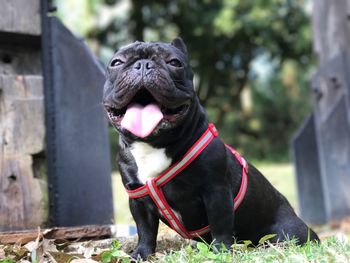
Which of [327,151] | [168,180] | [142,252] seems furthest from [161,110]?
[327,151]

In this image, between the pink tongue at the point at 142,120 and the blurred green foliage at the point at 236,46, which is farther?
the blurred green foliage at the point at 236,46

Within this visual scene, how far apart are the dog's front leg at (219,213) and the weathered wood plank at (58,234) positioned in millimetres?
1048

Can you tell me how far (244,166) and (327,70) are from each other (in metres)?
4.54

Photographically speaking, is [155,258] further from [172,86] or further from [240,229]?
[172,86]

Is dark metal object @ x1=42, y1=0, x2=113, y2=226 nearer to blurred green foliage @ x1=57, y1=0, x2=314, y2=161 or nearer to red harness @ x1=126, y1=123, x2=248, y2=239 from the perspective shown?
red harness @ x1=126, y1=123, x2=248, y2=239

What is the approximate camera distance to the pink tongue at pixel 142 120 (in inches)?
108

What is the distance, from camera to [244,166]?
333cm

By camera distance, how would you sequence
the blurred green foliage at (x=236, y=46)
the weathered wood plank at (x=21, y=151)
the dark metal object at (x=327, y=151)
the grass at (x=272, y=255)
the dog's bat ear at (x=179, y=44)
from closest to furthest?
the grass at (x=272, y=255)
the dog's bat ear at (x=179, y=44)
the weathered wood plank at (x=21, y=151)
the dark metal object at (x=327, y=151)
the blurred green foliage at (x=236, y=46)

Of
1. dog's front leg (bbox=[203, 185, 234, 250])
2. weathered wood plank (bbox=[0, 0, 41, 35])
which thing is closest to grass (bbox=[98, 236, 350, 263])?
dog's front leg (bbox=[203, 185, 234, 250])

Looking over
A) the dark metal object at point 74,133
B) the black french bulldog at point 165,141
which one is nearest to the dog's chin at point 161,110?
the black french bulldog at point 165,141

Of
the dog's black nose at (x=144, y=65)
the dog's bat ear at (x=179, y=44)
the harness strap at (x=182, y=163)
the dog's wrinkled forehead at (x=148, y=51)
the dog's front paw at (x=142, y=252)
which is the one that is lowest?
the dog's front paw at (x=142, y=252)

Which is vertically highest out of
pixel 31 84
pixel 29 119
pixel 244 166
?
pixel 31 84

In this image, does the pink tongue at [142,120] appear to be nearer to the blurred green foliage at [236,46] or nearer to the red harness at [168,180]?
the red harness at [168,180]

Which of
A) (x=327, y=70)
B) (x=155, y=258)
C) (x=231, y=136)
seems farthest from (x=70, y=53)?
(x=231, y=136)
